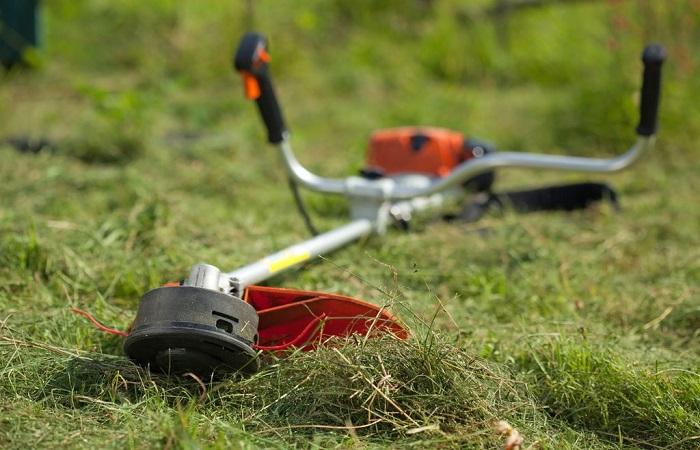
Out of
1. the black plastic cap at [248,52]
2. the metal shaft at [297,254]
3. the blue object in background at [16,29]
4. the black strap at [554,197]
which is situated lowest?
the black strap at [554,197]

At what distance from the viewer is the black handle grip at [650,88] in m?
2.77

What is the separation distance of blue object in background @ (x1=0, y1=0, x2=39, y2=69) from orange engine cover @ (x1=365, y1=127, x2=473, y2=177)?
2.82 metres

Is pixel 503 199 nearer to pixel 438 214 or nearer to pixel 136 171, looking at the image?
pixel 438 214

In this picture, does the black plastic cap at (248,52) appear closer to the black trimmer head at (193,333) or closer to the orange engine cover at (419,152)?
the orange engine cover at (419,152)

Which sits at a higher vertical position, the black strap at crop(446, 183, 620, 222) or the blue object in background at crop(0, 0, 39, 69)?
the blue object in background at crop(0, 0, 39, 69)

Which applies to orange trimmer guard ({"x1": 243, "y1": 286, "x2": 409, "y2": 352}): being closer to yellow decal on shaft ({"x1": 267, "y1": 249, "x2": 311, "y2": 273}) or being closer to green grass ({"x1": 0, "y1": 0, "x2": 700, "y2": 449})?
green grass ({"x1": 0, "y1": 0, "x2": 700, "y2": 449})

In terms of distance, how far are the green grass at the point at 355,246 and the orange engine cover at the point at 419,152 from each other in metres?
0.26

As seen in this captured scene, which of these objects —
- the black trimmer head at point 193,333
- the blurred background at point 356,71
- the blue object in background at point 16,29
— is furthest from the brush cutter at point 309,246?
the blue object in background at point 16,29

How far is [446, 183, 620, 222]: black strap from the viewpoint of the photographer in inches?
139

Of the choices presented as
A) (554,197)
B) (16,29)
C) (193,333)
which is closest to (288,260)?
(193,333)

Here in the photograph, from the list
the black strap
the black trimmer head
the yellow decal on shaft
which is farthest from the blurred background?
the black trimmer head

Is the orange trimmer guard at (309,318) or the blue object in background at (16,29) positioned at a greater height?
the blue object in background at (16,29)

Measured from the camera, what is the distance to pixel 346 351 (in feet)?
5.85

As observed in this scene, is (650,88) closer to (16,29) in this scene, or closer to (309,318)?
(309,318)
